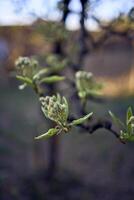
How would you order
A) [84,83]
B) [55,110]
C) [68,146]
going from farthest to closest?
[68,146] → [84,83] → [55,110]

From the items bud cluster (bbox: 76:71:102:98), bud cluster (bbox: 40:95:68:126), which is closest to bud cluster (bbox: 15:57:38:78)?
bud cluster (bbox: 76:71:102:98)

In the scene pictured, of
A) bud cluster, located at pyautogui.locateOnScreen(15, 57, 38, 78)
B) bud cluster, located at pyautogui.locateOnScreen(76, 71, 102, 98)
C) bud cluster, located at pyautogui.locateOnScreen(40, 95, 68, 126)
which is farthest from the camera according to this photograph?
bud cluster, located at pyautogui.locateOnScreen(76, 71, 102, 98)

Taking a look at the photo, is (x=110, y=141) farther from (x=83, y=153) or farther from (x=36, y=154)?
(x=36, y=154)

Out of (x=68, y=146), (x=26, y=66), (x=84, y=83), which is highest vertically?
(x=26, y=66)

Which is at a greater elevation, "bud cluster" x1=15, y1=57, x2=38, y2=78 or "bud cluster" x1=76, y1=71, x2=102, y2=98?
"bud cluster" x1=15, y1=57, x2=38, y2=78

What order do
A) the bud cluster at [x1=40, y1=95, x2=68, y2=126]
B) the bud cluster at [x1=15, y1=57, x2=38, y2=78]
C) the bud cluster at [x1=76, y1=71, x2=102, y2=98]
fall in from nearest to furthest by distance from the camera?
1. the bud cluster at [x1=40, y1=95, x2=68, y2=126]
2. the bud cluster at [x1=15, y1=57, x2=38, y2=78]
3. the bud cluster at [x1=76, y1=71, x2=102, y2=98]

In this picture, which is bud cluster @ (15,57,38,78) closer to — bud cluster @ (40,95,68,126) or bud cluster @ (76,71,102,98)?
bud cluster @ (76,71,102,98)

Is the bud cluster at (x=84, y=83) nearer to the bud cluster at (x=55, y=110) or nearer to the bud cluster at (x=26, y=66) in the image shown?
the bud cluster at (x=26, y=66)

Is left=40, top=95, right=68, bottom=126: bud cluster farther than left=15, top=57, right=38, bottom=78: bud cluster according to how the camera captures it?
No

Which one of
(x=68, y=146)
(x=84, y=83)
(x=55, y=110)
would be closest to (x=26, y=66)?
(x=84, y=83)

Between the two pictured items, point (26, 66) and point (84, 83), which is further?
point (84, 83)

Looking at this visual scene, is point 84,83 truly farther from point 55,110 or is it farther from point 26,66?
point 55,110

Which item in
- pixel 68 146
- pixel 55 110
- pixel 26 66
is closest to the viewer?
pixel 55 110

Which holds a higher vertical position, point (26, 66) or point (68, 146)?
point (26, 66)
